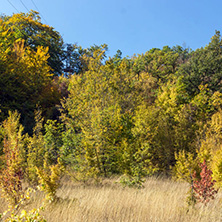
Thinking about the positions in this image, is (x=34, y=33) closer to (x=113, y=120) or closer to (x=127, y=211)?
(x=113, y=120)

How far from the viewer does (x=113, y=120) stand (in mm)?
8938

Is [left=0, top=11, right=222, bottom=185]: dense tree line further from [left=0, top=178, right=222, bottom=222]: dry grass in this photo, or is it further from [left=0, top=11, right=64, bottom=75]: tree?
[left=0, top=11, right=64, bottom=75]: tree

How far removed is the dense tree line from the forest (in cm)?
5

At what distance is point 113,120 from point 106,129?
64 cm

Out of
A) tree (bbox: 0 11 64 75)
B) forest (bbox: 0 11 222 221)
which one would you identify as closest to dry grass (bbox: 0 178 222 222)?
forest (bbox: 0 11 222 221)

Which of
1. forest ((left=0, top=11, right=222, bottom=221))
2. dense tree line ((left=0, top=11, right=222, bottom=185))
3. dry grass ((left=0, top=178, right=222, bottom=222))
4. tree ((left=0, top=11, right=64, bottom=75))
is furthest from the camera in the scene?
tree ((left=0, top=11, right=64, bottom=75))

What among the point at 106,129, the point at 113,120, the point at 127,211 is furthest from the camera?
the point at 113,120

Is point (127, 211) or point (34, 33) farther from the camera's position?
point (34, 33)

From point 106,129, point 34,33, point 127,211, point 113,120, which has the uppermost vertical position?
point 34,33

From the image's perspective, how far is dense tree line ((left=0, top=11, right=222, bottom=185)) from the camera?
8.09 meters

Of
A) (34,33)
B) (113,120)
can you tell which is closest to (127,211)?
(113,120)

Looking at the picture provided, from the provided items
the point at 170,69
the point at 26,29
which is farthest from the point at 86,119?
the point at 26,29

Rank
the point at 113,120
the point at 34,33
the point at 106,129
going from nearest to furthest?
the point at 106,129, the point at 113,120, the point at 34,33

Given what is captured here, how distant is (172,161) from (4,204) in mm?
8893
